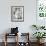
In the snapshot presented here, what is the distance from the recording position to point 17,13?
677 cm

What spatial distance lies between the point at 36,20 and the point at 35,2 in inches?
32.8

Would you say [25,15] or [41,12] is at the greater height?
[41,12]

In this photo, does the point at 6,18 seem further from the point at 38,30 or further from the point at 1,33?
the point at 38,30

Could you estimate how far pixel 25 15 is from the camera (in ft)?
22.2

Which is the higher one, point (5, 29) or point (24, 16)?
point (24, 16)

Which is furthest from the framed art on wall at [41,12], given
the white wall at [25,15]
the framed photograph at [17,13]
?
the framed photograph at [17,13]

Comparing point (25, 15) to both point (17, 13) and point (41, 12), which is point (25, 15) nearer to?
point (17, 13)

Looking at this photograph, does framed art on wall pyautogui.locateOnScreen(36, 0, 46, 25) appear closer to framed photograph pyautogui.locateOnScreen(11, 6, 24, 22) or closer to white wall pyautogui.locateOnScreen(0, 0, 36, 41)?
white wall pyautogui.locateOnScreen(0, 0, 36, 41)

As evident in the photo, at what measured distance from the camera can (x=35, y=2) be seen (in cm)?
675

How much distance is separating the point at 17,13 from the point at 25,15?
38 centimetres

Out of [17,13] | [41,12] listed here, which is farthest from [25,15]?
[41,12]

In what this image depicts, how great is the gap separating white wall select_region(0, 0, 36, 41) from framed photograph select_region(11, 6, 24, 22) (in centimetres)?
14

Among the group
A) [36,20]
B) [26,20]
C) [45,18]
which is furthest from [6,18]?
[45,18]

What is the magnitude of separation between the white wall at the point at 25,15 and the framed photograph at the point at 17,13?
138 millimetres
